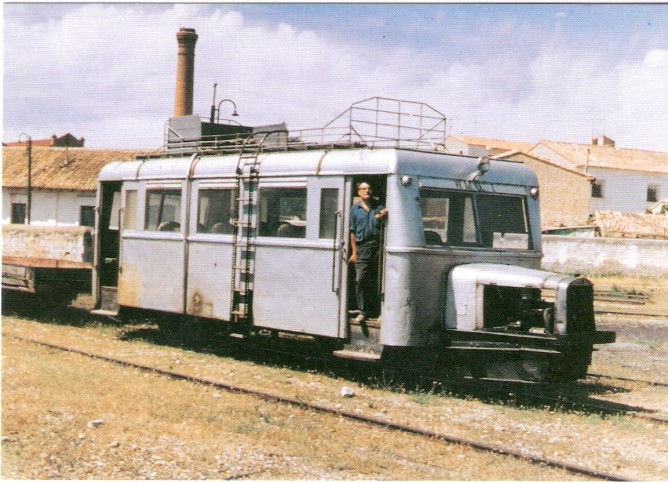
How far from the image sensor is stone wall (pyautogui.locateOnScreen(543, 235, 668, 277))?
95.1ft

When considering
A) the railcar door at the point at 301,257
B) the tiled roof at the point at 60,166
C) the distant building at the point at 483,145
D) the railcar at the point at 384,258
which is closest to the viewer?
the railcar at the point at 384,258

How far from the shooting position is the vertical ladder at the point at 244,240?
10711 millimetres

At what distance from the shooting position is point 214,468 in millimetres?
6418

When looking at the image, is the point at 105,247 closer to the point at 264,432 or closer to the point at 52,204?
the point at 264,432

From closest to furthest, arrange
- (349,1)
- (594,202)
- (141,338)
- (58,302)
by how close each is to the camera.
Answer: (349,1), (141,338), (58,302), (594,202)

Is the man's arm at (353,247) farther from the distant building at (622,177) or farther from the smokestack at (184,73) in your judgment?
the distant building at (622,177)

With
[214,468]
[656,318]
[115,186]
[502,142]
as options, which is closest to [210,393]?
[214,468]

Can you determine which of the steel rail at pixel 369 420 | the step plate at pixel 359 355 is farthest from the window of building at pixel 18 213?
the step plate at pixel 359 355

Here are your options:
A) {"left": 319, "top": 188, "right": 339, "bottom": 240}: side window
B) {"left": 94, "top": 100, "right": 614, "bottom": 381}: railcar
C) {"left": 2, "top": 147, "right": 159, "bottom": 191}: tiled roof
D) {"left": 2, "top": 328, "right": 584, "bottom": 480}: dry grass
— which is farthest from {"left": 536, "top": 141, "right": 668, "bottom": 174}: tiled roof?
{"left": 2, "top": 328, "right": 584, "bottom": 480}: dry grass

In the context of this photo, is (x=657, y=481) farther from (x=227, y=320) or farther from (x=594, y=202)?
(x=594, y=202)

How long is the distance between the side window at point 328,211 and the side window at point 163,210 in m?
2.94

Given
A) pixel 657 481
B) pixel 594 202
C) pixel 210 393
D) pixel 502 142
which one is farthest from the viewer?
pixel 502 142

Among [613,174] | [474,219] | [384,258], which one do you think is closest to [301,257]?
[384,258]

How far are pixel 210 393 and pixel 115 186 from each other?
5905 millimetres
